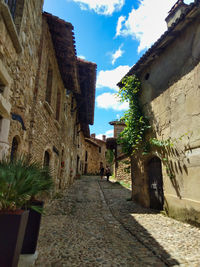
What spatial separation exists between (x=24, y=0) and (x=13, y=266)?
423 cm

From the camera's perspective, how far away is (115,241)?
295 cm

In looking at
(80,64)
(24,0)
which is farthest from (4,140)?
(80,64)

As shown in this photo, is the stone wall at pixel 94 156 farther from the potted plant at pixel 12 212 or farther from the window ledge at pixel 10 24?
the potted plant at pixel 12 212

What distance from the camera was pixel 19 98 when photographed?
3.33 m

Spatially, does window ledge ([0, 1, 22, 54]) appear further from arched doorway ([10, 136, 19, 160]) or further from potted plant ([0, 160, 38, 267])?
potted plant ([0, 160, 38, 267])

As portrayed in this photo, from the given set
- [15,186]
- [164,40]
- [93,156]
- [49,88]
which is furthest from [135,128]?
[93,156]

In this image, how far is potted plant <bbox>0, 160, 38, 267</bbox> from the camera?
1366mm

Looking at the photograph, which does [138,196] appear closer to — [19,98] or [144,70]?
[144,70]

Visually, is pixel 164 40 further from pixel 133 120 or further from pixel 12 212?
pixel 12 212

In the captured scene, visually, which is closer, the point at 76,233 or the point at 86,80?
the point at 76,233

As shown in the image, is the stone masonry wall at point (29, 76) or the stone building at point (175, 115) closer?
the stone masonry wall at point (29, 76)

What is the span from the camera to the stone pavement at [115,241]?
2316mm

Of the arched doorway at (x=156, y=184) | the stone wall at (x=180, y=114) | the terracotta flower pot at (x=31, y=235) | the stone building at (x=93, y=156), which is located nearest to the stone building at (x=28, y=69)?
the terracotta flower pot at (x=31, y=235)

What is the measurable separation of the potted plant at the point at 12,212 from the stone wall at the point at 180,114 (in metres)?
3.70
